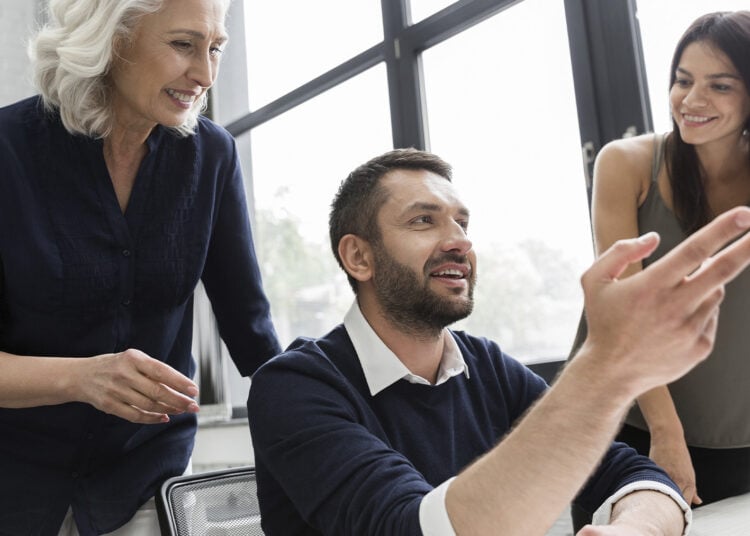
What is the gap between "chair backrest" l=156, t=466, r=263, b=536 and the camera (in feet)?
4.21

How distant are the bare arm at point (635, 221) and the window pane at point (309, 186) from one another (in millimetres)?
1691

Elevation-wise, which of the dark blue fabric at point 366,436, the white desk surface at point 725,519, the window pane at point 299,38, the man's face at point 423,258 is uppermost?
the window pane at point 299,38

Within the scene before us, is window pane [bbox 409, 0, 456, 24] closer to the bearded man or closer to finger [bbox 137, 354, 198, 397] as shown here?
the bearded man

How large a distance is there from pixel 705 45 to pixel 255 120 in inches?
103

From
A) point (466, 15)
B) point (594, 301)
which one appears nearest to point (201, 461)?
point (466, 15)

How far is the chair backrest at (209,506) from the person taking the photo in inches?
50.5

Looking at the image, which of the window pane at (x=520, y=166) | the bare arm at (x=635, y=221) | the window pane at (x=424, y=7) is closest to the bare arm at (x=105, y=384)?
the bare arm at (x=635, y=221)

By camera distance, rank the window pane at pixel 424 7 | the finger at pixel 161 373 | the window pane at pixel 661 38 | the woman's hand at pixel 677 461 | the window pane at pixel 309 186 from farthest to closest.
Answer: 1. the window pane at pixel 309 186
2. the window pane at pixel 424 7
3. the window pane at pixel 661 38
4. the woman's hand at pixel 677 461
5. the finger at pixel 161 373

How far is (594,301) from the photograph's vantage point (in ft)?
2.36

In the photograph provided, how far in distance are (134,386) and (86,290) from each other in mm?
288

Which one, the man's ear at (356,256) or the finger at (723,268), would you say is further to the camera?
the man's ear at (356,256)

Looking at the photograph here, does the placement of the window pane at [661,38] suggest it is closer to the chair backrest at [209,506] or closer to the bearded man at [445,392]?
the bearded man at [445,392]

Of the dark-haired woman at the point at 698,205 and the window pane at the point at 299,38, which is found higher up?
the window pane at the point at 299,38

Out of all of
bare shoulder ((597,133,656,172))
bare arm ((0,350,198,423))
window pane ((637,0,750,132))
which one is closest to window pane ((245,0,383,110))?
window pane ((637,0,750,132))
